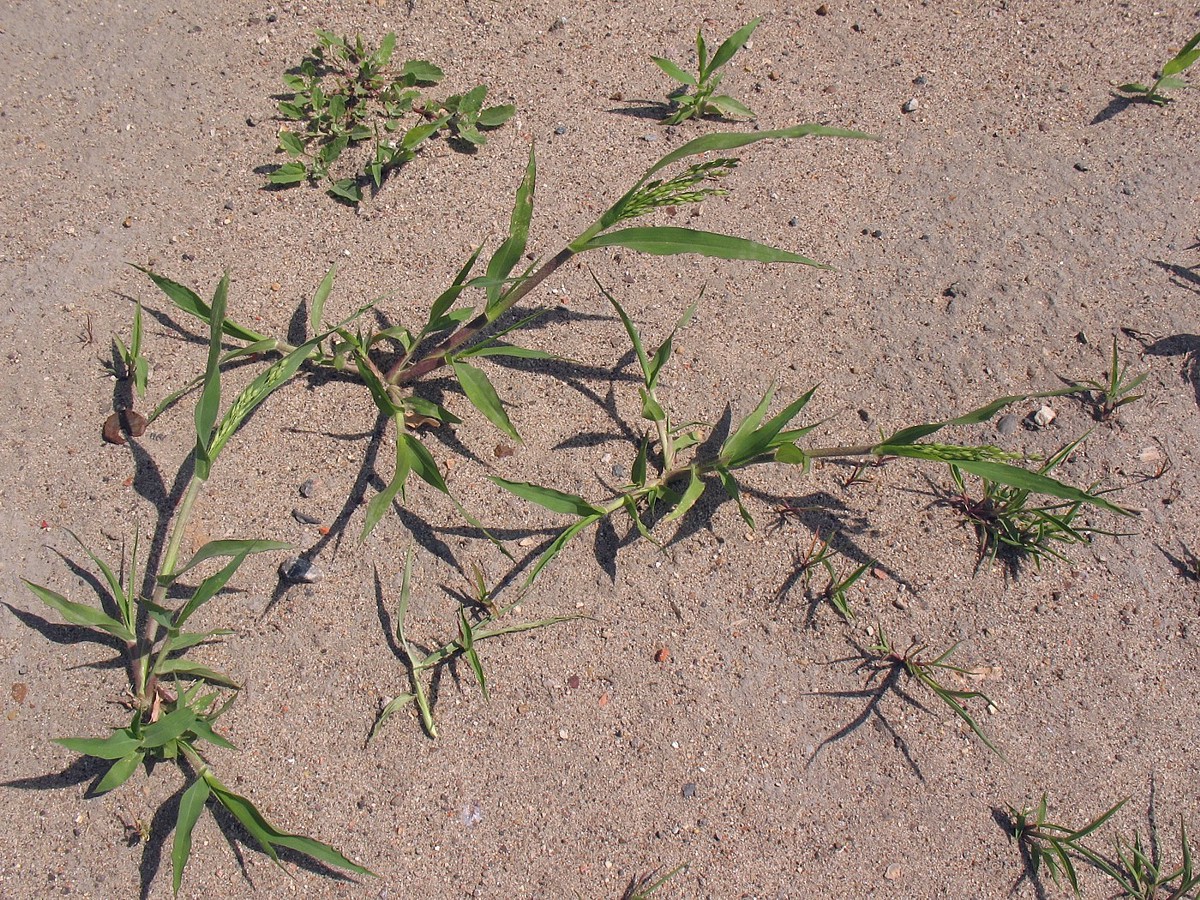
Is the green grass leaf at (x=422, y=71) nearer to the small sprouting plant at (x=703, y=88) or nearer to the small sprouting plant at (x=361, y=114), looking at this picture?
the small sprouting plant at (x=361, y=114)

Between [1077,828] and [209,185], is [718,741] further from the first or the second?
[209,185]

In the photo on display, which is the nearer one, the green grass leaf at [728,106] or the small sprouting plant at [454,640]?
the small sprouting plant at [454,640]

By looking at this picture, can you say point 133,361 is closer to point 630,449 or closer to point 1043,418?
point 630,449

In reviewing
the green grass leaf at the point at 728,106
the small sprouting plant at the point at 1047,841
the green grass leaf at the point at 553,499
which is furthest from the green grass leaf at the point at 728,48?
the small sprouting plant at the point at 1047,841

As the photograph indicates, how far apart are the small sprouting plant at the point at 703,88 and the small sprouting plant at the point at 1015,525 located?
1226 millimetres

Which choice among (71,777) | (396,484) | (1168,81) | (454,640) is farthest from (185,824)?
(1168,81)

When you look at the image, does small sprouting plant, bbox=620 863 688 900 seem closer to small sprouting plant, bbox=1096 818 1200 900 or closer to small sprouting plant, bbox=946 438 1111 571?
small sprouting plant, bbox=1096 818 1200 900

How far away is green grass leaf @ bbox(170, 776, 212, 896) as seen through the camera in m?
1.56

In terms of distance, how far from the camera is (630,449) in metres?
2.07

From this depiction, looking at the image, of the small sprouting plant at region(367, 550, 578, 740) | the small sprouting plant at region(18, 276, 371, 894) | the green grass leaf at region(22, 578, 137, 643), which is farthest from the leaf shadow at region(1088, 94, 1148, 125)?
the green grass leaf at region(22, 578, 137, 643)

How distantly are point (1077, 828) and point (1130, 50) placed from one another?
2307mm

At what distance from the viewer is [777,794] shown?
5.84 ft

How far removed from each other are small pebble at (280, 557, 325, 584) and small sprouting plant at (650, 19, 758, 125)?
1551 mm

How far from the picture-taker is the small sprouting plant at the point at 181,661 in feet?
5.21
